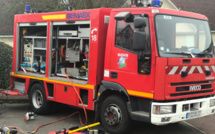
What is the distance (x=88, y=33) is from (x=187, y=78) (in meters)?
2.53

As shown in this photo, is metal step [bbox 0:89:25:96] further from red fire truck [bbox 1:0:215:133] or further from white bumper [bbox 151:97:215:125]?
white bumper [bbox 151:97:215:125]

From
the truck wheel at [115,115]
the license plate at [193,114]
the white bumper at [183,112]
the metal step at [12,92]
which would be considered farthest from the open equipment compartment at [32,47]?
the license plate at [193,114]

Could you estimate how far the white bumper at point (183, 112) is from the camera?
17.7 feet

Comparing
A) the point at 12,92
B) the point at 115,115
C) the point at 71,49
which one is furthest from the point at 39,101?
the point at 115,115

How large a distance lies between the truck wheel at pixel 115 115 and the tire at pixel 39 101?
231 cm

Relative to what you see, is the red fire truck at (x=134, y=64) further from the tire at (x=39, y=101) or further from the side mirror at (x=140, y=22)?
the tire at (x=39, y=101)

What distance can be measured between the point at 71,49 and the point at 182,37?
9.55ft

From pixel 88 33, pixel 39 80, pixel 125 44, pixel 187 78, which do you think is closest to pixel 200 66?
pixel 187 78

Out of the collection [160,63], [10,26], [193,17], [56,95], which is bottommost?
[56,95]

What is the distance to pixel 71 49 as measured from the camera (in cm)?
749

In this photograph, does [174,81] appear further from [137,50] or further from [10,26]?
[10,26]

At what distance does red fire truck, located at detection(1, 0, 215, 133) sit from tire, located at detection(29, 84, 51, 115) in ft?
1.12

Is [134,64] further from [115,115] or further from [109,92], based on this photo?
[115,115]

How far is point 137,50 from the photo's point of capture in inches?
221
